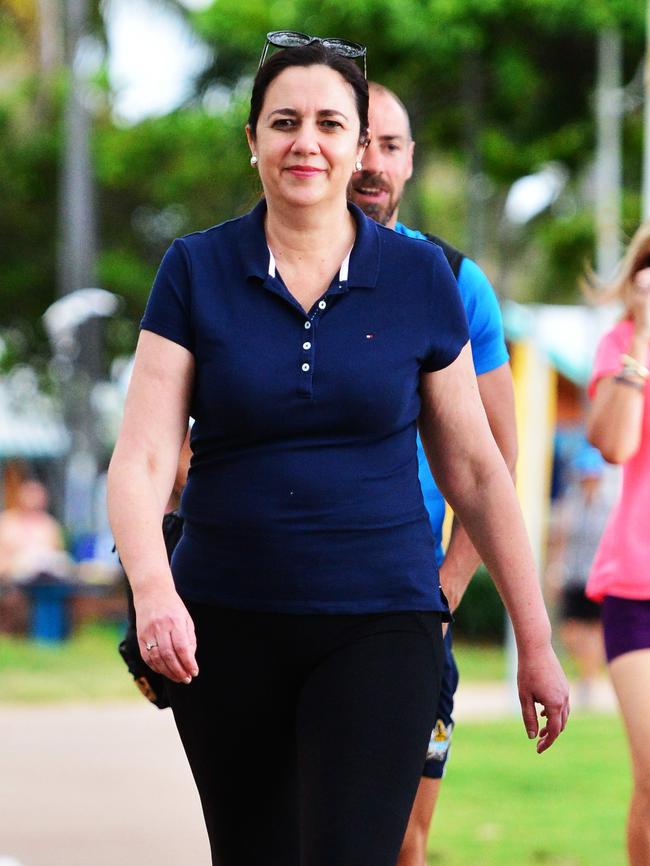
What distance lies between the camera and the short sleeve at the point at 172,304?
3141 mm

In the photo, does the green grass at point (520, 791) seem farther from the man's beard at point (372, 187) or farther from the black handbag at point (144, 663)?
the man's beard at point (372, 187)

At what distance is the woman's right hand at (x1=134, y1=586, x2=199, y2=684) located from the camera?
9.72ft

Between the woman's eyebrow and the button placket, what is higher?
the woman's eyebrow

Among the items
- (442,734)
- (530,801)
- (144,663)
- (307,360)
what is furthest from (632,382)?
(530,801)

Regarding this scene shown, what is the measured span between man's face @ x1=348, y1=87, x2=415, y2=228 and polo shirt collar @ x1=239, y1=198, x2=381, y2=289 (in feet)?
2.72

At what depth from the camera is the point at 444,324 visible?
3.23m

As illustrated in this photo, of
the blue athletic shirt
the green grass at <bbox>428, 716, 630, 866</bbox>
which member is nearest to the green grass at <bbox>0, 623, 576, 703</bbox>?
the green grass at <bbox>428, 716, 630, 866</bbox>

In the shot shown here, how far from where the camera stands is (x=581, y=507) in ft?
49.4

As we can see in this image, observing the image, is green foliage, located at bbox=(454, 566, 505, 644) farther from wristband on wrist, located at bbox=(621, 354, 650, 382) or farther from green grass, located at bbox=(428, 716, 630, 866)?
wristband on wrist, located at bbox=(621, 354, 650, 382)

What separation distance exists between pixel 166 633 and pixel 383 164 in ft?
5.31

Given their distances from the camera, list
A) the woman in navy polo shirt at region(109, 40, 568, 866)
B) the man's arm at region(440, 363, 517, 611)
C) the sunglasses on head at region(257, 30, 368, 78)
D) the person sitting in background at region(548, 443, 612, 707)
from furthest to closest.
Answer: the person sitting in background at region(548, 443, 612, 707)
the man's arm at region(440, 363, 517, 611)
the sunglasses on head at region(257, 30, 368, 78)
the woman in navy polo shirt at region(109, 40, 568, 866)

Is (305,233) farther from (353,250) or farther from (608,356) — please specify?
(608,356)

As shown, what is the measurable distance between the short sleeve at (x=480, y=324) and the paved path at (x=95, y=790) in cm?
287

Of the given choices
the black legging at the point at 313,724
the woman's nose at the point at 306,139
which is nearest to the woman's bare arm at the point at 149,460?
the black legging at the point at 313,724
